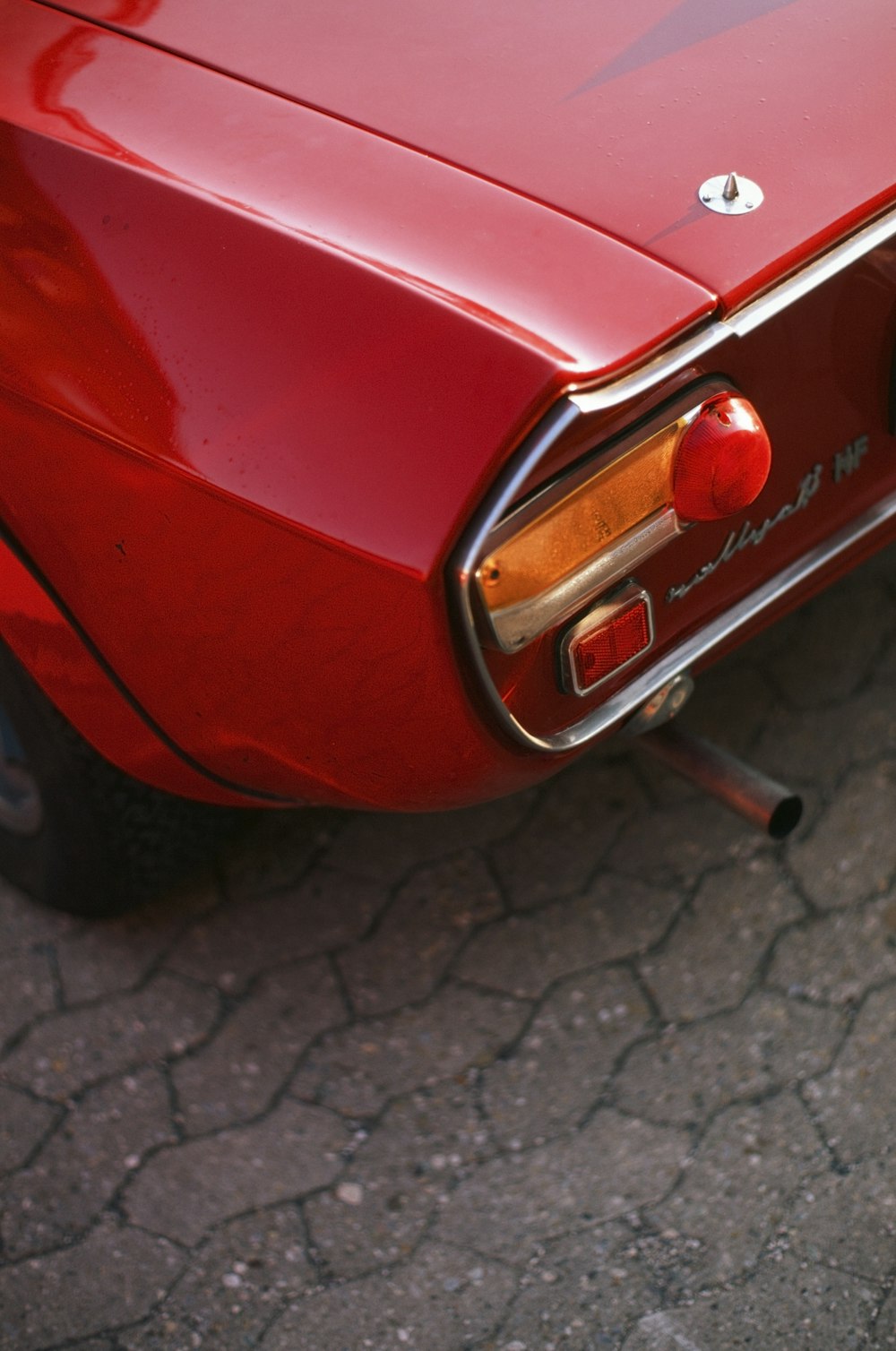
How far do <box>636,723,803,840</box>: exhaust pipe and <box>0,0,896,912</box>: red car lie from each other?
178 mm

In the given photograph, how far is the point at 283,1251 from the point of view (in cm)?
185

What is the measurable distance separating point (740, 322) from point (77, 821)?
51.1 inches

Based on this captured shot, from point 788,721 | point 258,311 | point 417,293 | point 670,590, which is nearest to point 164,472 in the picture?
point 258,311

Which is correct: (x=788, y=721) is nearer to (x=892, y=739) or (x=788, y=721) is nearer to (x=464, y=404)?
(x=892, y=739)

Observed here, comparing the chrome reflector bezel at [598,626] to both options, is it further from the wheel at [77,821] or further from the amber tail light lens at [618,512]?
the wheel at [77,821]

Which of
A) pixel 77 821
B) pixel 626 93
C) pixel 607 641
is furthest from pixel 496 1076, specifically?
pixel 626 93

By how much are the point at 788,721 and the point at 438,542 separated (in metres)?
1.42

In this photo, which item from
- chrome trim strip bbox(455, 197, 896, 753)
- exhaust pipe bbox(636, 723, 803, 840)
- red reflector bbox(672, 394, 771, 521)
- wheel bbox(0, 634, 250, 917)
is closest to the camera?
chrome trim strip bbox(455, 197, 896, 753)

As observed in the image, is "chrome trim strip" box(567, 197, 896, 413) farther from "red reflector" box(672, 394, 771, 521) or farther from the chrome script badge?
the chrome script badge

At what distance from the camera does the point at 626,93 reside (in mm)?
1537

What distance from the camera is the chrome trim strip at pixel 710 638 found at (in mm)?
1489

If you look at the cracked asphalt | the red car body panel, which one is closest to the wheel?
the cracked asphalt

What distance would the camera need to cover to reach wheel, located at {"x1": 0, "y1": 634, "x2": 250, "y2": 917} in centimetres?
192

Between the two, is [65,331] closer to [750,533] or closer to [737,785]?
[750,533]
